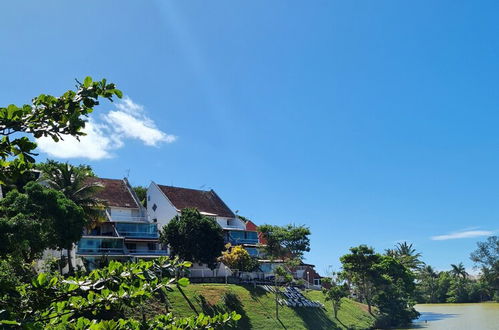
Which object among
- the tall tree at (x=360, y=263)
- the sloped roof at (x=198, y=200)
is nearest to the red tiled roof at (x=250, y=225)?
the sloped roof at (x=198, y=200)

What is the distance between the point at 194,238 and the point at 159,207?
11.8 m

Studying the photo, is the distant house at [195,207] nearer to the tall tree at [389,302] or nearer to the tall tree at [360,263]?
the tall tree at [360,263]

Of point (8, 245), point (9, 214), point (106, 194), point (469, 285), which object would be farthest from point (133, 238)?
point (469, 285)

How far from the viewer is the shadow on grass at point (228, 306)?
3161 centimetres

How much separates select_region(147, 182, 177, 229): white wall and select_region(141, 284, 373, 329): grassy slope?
41.3 feet

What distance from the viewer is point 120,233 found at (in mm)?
42031

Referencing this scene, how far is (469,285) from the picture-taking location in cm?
8850

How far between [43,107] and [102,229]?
42.4 m

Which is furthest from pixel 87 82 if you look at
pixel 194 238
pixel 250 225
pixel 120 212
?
pixel 250 225

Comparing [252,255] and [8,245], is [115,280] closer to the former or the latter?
[8,245]

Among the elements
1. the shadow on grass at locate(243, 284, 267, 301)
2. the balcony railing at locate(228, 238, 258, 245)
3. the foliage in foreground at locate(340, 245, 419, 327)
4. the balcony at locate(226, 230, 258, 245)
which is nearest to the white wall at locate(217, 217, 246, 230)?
the balcony at locate(226, 230, 258, 245)

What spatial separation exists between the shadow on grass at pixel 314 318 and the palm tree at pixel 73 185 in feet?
65.8

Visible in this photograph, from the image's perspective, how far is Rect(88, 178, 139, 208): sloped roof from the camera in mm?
45094

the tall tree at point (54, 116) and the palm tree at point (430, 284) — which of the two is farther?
the palm tree at point (430, 284)
